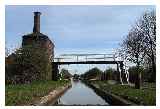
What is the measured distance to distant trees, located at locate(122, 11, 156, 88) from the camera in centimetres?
1981

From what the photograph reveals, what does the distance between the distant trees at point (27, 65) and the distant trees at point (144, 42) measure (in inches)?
317

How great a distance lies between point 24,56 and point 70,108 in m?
14.1

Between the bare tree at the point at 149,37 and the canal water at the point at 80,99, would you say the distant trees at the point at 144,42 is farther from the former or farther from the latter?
the canal water at the point at 80,99

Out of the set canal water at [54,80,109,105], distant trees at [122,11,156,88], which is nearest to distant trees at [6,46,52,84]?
canal water at [54,80,109,105]

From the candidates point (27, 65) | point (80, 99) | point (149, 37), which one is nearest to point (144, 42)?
point (149, 37)

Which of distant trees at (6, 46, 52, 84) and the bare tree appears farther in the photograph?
distant trees at (6, 46, 52, 84)

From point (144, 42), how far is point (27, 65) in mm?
9792

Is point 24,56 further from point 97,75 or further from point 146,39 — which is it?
point 97,75

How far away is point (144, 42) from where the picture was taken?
2036cm

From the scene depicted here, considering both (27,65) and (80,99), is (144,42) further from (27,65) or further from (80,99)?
(27,65)

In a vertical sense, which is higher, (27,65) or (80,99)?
(27,65)

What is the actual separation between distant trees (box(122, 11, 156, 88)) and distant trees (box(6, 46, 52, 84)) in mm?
8042

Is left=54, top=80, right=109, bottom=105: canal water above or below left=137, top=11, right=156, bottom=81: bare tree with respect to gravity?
below

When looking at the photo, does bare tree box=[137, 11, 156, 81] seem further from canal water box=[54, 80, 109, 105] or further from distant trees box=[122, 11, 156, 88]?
canal water box=[54, 80, 109, 105]
